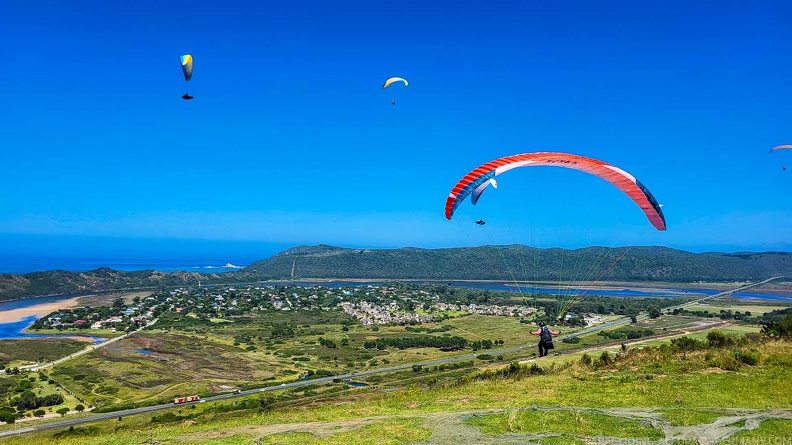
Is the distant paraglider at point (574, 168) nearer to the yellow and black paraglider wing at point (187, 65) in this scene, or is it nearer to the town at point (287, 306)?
the yellow and black paraglider wing at point (187, 65)

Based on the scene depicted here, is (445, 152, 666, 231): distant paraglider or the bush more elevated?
(445, 152, 666, 231): distant paraglider

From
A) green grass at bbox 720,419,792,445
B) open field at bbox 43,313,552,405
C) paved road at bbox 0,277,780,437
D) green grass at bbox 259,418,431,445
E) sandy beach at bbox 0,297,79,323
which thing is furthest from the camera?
sandy beach at bbox 0,297,79,323

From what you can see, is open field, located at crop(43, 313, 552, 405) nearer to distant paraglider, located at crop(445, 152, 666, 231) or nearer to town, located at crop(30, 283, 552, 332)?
town, located at crop(30, 283, 552, 332)

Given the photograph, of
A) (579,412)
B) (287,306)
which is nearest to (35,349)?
(287,306)

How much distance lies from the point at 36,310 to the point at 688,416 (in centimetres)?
11589

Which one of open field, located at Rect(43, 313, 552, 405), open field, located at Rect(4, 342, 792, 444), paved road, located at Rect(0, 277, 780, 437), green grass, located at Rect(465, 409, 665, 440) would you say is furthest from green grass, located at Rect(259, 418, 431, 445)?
open field, located at Rect(43, 313, 552, 405)

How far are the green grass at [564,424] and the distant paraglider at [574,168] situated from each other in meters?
7.92

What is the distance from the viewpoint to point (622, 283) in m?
174

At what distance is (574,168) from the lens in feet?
56.2

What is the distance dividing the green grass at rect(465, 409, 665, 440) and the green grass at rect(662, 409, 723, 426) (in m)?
0.74

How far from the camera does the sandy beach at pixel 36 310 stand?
3388 inches

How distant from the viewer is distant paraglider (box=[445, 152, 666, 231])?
1602 cm

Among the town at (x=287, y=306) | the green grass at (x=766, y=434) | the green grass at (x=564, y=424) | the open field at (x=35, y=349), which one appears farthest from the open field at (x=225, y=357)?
the green grass at (x=766, y=434)

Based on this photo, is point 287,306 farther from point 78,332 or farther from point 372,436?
point 372,436
